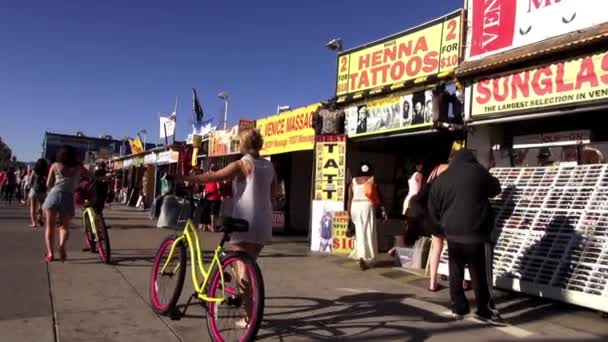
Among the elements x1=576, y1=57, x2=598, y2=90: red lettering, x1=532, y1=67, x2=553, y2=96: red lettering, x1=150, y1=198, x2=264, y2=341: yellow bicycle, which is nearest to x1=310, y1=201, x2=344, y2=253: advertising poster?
x1=532, y1=67, x2=553, y2=96: red lettering

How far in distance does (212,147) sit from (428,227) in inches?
549

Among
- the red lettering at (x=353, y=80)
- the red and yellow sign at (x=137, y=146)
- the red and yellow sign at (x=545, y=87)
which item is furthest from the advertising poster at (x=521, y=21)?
the red and yellow sign at (x=137, y=146)

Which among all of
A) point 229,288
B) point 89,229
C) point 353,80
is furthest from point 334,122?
point 229,288

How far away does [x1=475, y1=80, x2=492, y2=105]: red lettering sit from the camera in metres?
8.03

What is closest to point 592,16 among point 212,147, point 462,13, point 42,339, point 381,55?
point 462,13

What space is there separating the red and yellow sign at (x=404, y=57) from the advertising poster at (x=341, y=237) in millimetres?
2541

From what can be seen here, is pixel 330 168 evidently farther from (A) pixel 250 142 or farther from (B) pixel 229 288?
(B) pixel 229 288

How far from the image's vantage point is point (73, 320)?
4.84 metres

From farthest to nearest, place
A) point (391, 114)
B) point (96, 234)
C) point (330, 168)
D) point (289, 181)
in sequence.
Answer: point (289, 181) → point (330, 168) → point (391, 114) → point (96, 234)

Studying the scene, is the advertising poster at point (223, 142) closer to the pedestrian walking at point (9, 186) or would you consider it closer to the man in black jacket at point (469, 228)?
the pedestrian walking at point (9, 186)

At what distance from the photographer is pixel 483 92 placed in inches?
319

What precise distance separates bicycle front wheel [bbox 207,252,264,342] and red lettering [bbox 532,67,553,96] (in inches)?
193

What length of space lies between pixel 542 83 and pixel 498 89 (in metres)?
0.75

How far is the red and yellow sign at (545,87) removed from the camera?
21.4 ft
